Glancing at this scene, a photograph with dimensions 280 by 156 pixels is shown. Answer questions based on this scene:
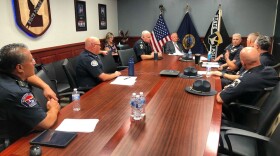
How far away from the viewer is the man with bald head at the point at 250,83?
2.22 m

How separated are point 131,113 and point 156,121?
0.71ft

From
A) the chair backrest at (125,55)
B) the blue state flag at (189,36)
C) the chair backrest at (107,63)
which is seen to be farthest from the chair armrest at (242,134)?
the blue state flag at (189,36)

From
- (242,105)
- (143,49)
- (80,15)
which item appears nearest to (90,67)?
(242,105)

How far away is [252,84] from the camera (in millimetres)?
2268

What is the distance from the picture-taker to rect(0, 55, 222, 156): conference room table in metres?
1.29

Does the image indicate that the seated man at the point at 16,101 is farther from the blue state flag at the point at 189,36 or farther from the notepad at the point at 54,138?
the blue state flag at the point at 189,36

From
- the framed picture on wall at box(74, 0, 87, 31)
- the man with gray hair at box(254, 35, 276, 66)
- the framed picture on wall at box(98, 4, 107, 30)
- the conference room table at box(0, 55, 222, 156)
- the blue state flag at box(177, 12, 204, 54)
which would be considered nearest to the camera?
the conference room table at box(0, 55, 222, 156)

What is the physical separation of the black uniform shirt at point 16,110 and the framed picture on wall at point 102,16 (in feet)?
15.1

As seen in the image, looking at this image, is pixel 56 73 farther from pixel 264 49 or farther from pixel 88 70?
pixel 264 49

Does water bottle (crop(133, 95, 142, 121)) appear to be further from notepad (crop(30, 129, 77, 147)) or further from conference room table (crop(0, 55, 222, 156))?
notepad (crop(30, 129, 77, 147))

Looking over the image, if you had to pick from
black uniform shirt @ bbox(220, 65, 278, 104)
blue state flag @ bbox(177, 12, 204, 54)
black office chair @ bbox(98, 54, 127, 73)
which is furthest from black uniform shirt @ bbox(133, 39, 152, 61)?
black uniform shirt @ bbox(220, 65, 278, 104)

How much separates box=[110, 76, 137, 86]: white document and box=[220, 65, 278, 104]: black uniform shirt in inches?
38.8

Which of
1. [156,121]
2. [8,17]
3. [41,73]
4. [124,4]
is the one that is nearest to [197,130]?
[156,121]

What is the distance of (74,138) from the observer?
4.63 feet
